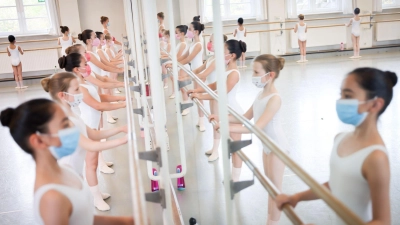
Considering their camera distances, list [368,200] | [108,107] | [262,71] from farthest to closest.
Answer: [108,107] < [262,71] < [368,200]

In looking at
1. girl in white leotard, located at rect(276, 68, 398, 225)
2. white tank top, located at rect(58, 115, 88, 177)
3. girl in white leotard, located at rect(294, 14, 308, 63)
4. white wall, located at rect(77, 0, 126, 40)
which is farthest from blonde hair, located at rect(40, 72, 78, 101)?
girl in white leotard, located at rect(294, 14, 308, 63)

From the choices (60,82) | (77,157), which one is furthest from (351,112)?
(60,82)

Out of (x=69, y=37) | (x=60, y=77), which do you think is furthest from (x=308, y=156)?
(x=69, y=37)

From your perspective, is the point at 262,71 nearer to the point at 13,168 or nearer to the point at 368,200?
the point at 368,200

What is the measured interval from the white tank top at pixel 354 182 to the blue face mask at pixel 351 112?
4.0 inches

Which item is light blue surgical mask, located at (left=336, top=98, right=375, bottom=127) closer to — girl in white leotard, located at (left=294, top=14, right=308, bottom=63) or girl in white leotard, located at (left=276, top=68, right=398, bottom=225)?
girl in white leotard, located at (left=276, top=68, right=398, bottom=225)

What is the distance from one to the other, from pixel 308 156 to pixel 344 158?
283cm

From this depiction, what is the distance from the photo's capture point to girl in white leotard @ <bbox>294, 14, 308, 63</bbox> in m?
12.1

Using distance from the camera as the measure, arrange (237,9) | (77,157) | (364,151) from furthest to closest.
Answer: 1. (237,9)
2. (77,157)
3. (364,151)

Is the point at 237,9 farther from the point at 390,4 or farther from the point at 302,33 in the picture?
the point at 390,4

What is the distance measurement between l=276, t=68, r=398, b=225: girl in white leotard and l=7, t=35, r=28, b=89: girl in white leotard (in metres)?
10.7

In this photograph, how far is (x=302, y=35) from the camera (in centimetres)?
1224

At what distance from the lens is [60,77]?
8.39 ft

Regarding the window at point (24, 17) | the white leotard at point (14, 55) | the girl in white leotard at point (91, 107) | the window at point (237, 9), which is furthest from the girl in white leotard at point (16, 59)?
the girl in white leotard at point (91, 107)
